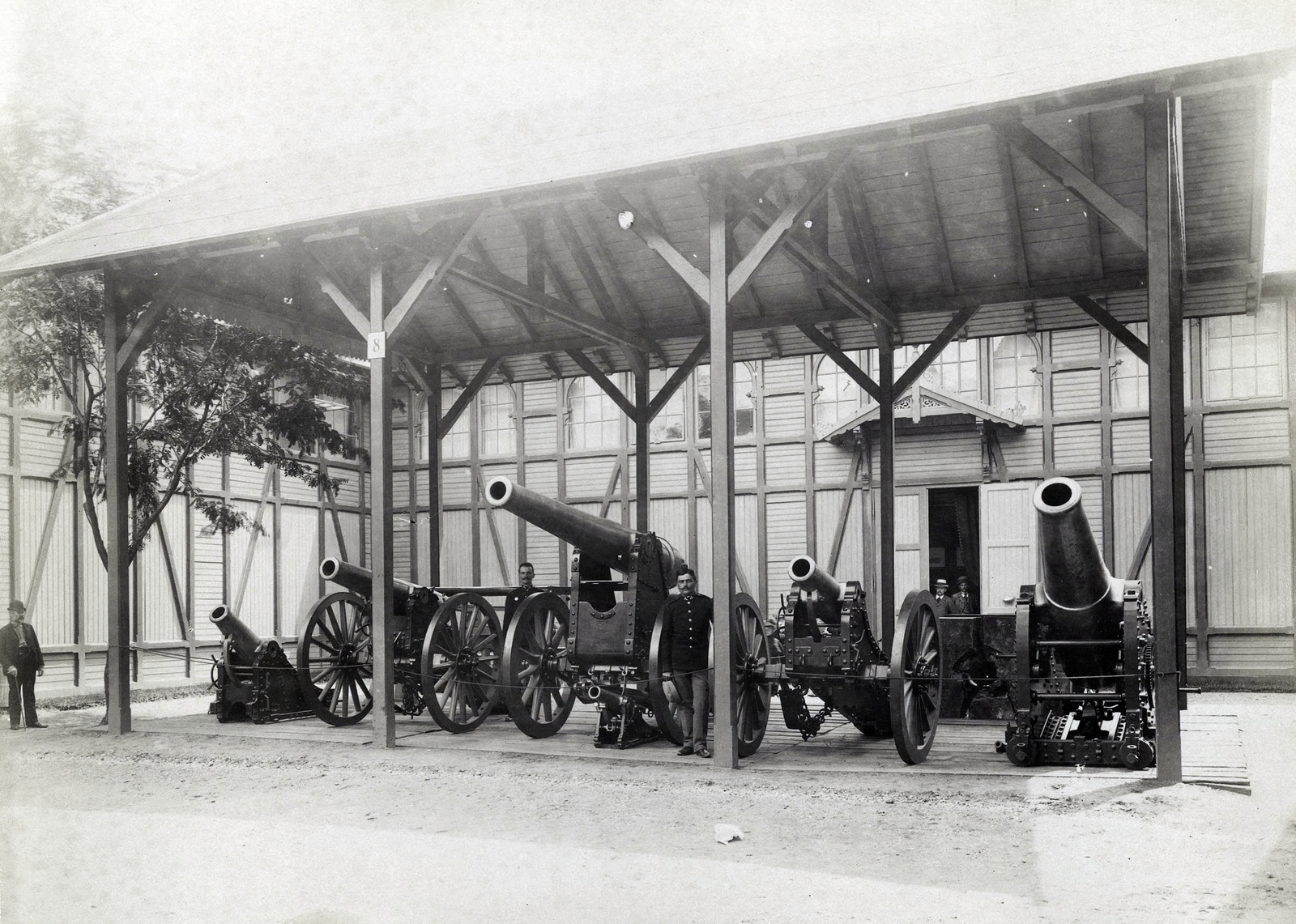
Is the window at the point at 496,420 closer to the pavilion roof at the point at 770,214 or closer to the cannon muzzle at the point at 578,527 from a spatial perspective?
the pavilion roof at the point at 770,214

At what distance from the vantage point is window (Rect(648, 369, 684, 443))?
18375 millimetres

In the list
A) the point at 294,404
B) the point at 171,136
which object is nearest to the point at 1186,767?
the point at 294,404

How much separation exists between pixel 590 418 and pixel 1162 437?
12.8 metres

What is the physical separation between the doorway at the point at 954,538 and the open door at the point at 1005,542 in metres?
1.58

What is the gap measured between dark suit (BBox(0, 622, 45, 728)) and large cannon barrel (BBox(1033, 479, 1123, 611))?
10171 millimetres

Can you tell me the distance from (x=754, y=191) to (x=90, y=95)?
21.5 ft

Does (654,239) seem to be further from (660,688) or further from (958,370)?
(958,370)

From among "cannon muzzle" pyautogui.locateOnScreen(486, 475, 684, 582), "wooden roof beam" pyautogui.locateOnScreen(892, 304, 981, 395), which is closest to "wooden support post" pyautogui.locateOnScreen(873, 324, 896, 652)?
"wooden roof beam" pyautogui.locateOnScreen(892, 304, 981, 395)

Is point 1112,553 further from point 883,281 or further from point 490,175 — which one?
point 490,175

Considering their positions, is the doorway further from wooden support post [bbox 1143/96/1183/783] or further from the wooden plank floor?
wooden support post [bbox 1143/96/1183/783]

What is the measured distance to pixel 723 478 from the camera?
Result: 25.7ft

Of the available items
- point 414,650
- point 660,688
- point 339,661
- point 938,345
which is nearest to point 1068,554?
point 660,688

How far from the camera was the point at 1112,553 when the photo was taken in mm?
15391

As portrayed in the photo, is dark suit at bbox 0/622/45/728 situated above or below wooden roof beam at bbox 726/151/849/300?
below
